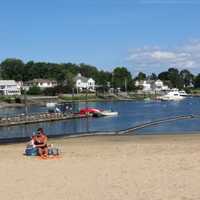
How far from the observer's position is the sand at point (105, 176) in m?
15.3

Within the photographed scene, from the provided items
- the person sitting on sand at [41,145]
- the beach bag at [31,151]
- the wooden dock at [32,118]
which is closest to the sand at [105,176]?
the beach bag at [31,151]

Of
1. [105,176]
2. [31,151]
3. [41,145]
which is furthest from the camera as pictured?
[31,151]

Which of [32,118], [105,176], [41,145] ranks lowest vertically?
[32,118]

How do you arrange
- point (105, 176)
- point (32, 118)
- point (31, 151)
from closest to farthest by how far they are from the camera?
1. point (105, 176)
2. point (31, 151)
3. point (32, 118)

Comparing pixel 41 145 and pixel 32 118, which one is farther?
pixel 32 118

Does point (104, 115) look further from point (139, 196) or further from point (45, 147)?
point (139, 196)

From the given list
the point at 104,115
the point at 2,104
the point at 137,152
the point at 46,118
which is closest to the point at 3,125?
the point at 46,118

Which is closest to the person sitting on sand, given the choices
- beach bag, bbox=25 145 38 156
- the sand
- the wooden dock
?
beach bag, bbox=25 145 38 156

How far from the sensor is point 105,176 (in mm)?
18203

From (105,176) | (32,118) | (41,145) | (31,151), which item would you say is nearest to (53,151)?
(41,145)

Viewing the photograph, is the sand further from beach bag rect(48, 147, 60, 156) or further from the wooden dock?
the wooden dock

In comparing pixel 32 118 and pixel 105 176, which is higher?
pixel 105 176

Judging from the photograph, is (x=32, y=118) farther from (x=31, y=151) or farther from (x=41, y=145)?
(x=41, y=145)

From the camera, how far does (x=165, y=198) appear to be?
14430mm
